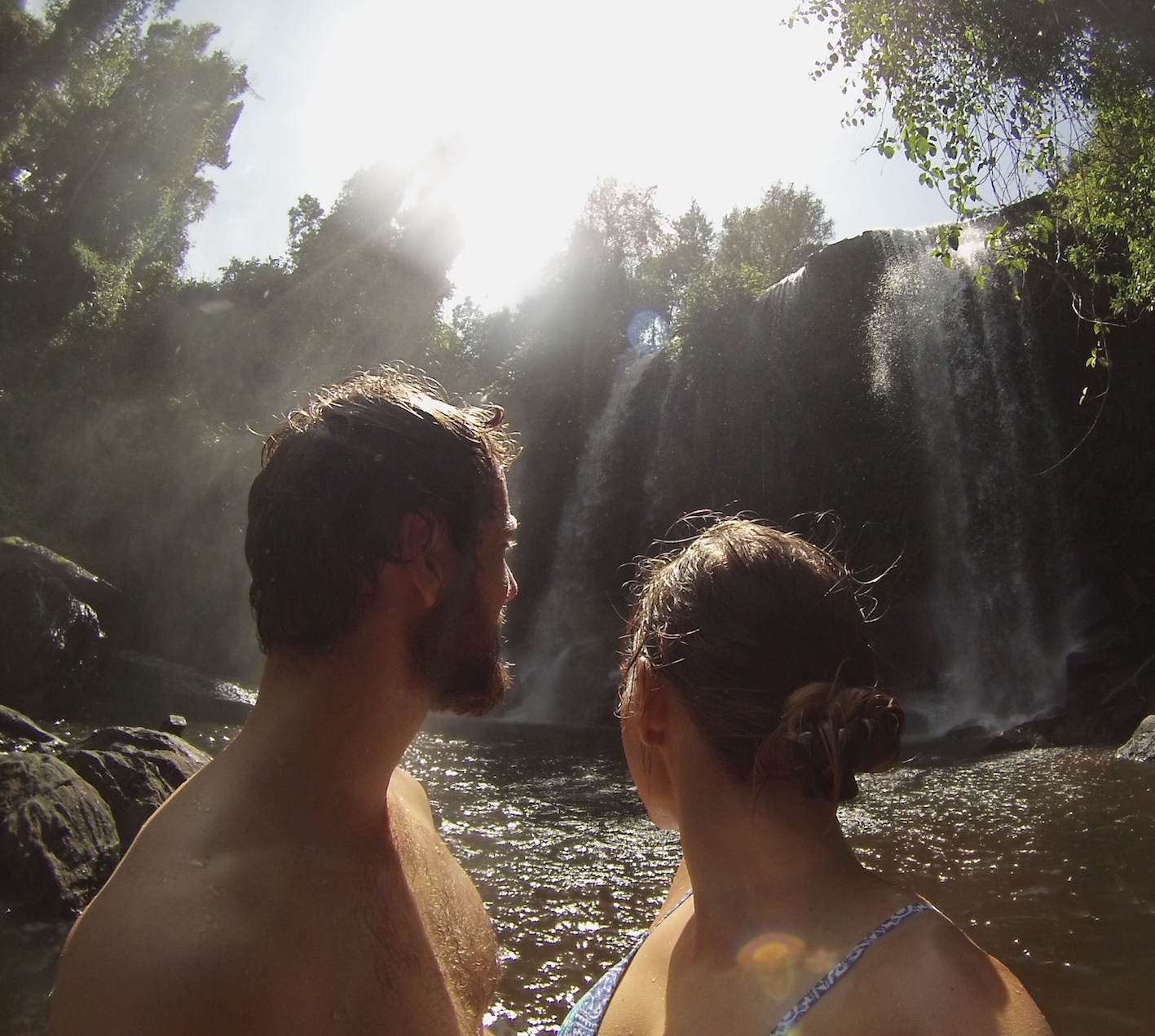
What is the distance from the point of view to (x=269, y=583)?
6.00 ft

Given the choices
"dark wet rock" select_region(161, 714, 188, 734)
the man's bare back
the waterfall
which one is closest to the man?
the man's bare back

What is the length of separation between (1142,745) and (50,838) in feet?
32.1

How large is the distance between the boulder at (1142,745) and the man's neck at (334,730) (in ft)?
30.4

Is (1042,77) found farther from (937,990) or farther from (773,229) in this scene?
(773,229)

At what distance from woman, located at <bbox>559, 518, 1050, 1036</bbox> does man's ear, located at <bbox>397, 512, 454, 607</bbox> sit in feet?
1.55

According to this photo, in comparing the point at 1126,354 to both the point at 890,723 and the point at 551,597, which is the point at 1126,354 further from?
the point at 890,723

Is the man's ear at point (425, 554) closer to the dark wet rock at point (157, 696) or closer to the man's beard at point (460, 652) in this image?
the man's beard at point (460, 652)

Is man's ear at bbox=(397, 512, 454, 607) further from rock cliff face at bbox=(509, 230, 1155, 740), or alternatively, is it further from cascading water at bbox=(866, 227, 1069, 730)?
cascading water at bbox=(866, 227, 1069, 730)

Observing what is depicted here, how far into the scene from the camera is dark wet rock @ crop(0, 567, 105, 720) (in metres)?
12.1

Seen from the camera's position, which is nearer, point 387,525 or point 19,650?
point 387,525

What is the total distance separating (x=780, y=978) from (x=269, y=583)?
3.99 ft

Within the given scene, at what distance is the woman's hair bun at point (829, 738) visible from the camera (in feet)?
4.73

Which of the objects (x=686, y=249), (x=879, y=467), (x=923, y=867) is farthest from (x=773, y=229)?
(x=923, y=867)

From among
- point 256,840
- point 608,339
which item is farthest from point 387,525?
point 608,339
